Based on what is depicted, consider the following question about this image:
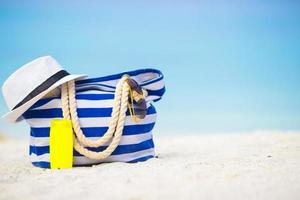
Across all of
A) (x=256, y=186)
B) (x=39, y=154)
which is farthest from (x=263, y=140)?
(x=256, y=186)

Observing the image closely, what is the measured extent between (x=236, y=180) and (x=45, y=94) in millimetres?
1509

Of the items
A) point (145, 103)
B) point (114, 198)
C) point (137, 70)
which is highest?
point (137, 70)

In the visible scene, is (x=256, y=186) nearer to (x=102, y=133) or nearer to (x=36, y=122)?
(x=102, y=133)

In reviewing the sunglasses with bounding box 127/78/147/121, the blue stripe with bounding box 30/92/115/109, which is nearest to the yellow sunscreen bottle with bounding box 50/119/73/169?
the blue stripe with bounding box 30/92/115/109

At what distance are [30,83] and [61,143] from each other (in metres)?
Answer: 0.47

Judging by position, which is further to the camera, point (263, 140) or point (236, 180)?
Answer: point (263, 140)

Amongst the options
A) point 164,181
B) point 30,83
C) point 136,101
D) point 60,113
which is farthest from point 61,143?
point 164,181

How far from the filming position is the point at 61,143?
334 centimetres

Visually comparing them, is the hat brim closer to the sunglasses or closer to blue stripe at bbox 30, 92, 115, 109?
blue stripe at bbox 30, 92, 115, 109

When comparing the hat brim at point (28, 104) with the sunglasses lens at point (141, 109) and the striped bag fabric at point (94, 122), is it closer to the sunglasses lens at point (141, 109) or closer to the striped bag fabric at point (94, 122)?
the striped bag fabric at point (94, 122)

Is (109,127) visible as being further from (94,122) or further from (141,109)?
(141,109)

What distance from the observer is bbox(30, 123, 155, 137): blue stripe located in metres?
3.38

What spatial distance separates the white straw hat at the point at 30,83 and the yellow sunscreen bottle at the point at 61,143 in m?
0.23

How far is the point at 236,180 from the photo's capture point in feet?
8.18
